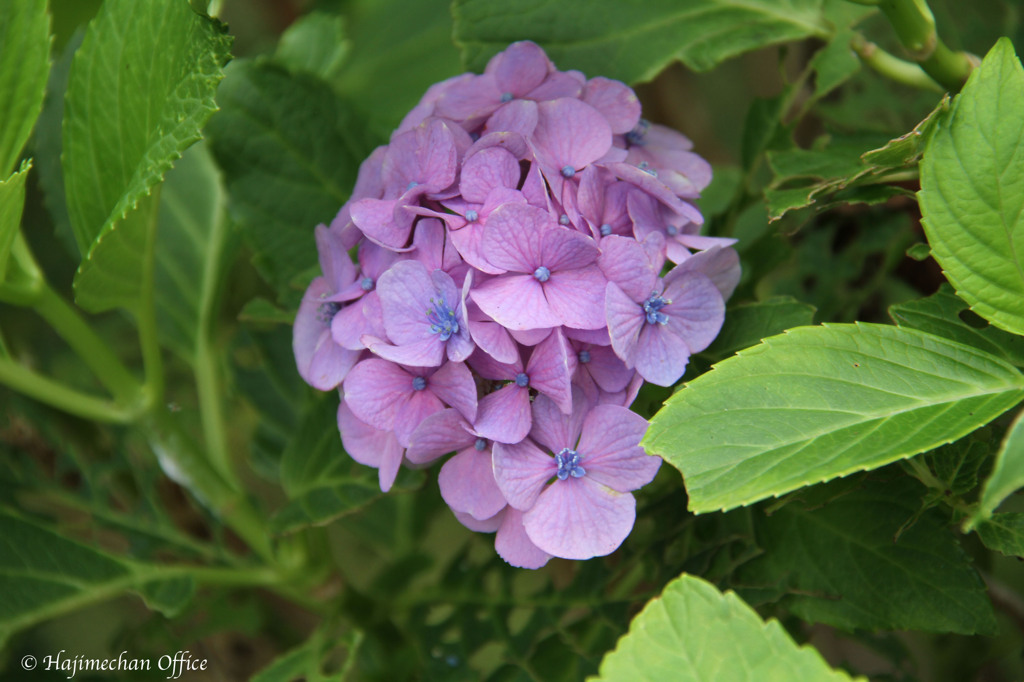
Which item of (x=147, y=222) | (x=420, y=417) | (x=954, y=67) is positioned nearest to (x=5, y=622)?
(x=147, y=222)

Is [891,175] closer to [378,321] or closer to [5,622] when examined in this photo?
[378,321]

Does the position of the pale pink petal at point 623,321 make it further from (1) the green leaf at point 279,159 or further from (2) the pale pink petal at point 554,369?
(1) the green leaf at point 279,159

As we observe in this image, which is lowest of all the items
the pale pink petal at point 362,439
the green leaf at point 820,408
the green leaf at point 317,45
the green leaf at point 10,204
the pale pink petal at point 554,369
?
the pale pink petal at point 362,439

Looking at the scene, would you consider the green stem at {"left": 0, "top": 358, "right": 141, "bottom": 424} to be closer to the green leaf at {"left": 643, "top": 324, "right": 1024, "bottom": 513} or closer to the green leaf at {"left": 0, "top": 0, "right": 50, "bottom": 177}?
the green leaf at {"left": 0, "top": 0, "right": 50, "bottom": 177}

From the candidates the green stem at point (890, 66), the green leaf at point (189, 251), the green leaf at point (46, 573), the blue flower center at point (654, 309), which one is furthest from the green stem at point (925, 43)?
the green leaf at point (46, 573)

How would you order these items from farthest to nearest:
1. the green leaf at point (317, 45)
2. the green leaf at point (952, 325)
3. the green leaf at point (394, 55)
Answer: the green leaf at point (394, 55)
the green leaf at point (317, 45)
the green leaf at point (952, 325)

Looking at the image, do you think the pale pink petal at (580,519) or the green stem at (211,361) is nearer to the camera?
the pale pink petal at (580,519)
